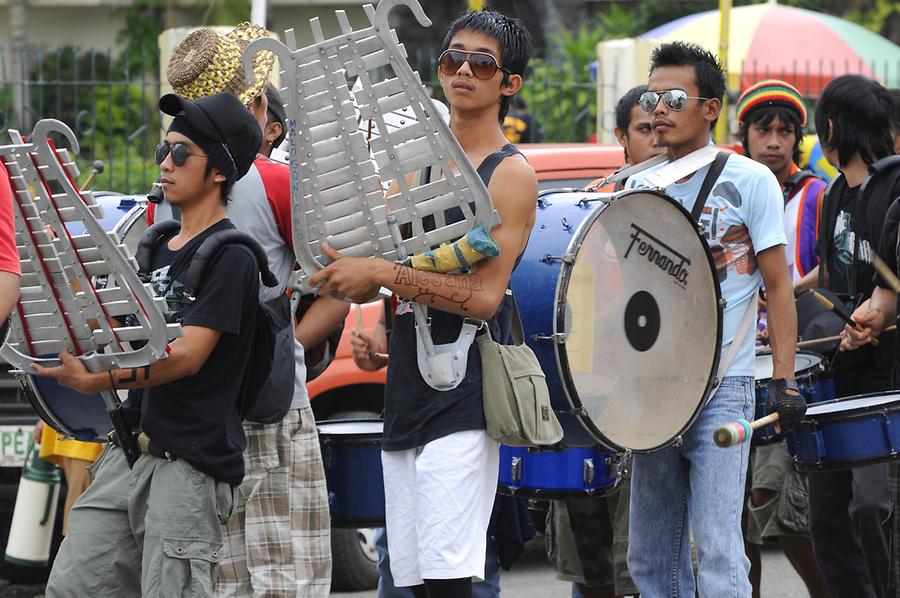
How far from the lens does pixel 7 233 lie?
382cm

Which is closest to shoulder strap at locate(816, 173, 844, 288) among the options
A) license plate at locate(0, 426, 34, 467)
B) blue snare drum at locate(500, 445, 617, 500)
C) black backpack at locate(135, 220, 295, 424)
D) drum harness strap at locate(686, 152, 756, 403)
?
drum harness strap at locate(686, 152, 756, 403)

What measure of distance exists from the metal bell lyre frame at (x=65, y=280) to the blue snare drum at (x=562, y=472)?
1.61 metres

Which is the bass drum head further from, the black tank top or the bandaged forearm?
the bandaged forearm

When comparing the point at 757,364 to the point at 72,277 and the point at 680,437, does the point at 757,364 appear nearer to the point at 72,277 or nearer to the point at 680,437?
the point at 680,437

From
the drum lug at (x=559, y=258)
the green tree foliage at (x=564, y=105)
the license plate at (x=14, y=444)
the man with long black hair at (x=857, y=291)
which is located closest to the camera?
the drum lug at (x=559, y=258)

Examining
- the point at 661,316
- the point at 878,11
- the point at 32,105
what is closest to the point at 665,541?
the point at 661,316

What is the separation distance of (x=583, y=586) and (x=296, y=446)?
1479mm

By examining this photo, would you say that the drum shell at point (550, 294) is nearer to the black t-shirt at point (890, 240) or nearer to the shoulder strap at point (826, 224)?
the black t-shirt at point (890, 240)

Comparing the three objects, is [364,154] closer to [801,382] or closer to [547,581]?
[801,382]

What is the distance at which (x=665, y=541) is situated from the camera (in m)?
5.11

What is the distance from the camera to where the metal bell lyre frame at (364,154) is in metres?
3.90

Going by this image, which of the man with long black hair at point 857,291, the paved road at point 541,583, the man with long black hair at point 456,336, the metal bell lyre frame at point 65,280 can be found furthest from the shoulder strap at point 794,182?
the metal bell lyre frame at point 65,280

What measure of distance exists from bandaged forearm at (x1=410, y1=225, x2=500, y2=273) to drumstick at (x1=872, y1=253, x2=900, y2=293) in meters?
2.03

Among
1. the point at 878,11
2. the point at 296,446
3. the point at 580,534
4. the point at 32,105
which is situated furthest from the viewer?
the point at 878,11
